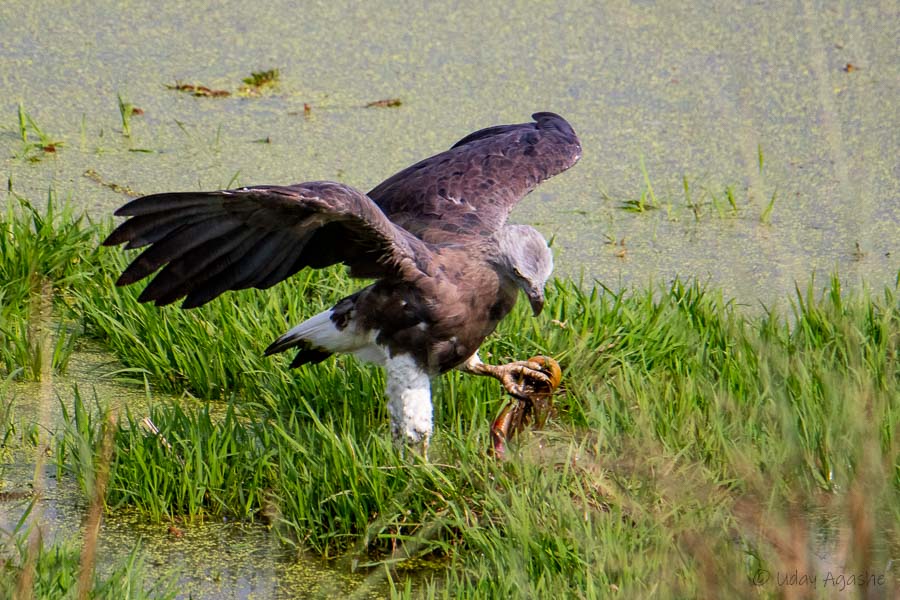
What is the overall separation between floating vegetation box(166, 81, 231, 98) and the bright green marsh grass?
143 cm

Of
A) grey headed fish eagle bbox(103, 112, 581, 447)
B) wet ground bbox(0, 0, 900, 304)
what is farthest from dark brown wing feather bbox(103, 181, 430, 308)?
wet ground bbox(0, 0, 900, 304)

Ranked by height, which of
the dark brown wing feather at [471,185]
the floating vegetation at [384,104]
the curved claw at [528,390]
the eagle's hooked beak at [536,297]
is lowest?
the curved claw at [528,390]

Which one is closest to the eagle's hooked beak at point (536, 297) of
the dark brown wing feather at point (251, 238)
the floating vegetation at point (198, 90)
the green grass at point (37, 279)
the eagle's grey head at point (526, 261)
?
the eagle's grey head at point (526, 261)

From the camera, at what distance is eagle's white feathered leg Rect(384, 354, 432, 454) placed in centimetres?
336

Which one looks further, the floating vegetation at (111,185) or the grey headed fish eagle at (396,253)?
the floating vegetation at (111,185)

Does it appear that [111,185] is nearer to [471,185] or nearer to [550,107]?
[471,185]

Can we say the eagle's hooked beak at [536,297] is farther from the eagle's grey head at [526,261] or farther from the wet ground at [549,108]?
the wet ground at [549,108]

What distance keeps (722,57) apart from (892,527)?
3750mm

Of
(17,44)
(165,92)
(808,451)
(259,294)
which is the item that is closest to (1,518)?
(259,294)

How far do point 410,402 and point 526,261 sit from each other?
0.47 metres

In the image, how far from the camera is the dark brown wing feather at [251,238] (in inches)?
115

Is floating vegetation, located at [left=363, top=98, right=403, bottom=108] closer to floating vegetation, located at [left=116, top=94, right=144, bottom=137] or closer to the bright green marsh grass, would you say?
floating vegetation, located at [left=116, top=94, right=144, bottom=137]

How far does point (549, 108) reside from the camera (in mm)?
5570

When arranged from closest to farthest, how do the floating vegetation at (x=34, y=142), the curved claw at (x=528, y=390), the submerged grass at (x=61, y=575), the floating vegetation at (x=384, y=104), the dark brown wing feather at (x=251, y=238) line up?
the submerged grass at (x=61, y=575) → the dark brown wing feather at (x=251, y=238) → the curved claw at (x=528, y=390) → the floating vegetation at (x=34, y=142) → the floating vegetation at (x=384, y=104)
